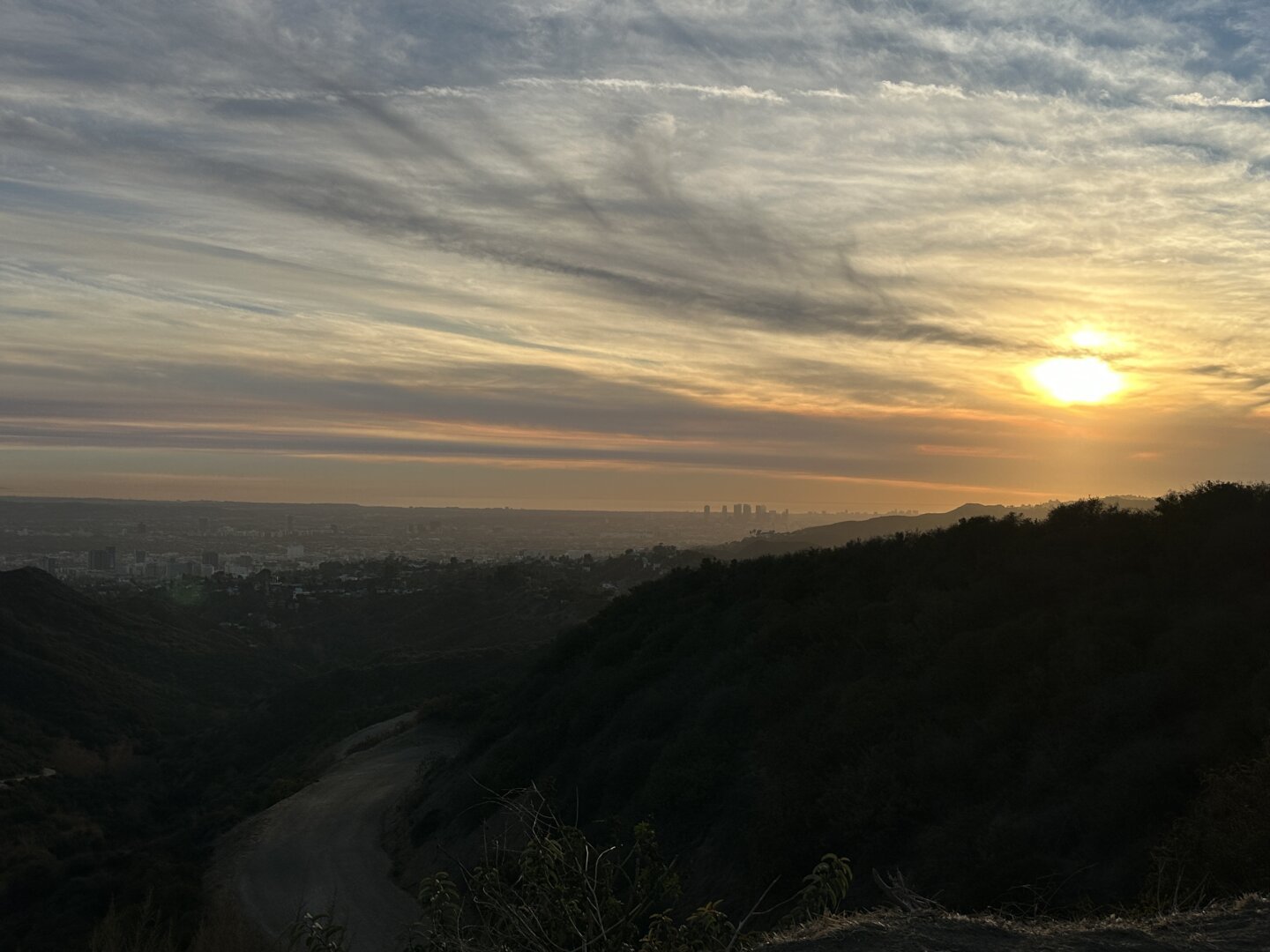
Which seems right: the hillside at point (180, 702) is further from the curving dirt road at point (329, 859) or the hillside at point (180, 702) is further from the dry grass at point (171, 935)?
the curving dirt road at point (329, 859)

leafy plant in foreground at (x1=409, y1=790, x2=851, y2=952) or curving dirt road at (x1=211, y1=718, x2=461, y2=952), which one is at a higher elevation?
leafy plant in foreground at (x1=409, y1=790, x2=851, y2=952)

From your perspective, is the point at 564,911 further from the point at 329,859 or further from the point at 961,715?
the point at 329,859

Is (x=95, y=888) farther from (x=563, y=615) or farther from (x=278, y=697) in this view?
(x=563, y=615)

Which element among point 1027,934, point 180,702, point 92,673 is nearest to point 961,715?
point 1027,934

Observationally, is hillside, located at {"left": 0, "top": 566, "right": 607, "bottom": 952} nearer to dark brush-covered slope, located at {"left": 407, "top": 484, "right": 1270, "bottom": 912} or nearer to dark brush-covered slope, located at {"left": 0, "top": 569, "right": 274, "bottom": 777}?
dark brush-covered slope, located at {"left": 0, "top": 569, "right": 274, "bottom": 777}

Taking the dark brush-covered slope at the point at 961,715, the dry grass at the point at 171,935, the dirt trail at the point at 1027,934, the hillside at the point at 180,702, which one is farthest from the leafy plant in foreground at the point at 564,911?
the hillside at the point at 180,702

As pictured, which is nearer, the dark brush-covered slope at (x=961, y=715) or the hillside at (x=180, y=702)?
the dark brush-covered slope at (x=961, y=715)

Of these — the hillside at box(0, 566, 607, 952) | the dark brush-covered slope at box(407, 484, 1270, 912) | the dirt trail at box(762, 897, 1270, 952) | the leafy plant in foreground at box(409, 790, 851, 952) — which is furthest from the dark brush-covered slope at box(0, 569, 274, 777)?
the dirt trail at box(762, 897, 1270, 952)
